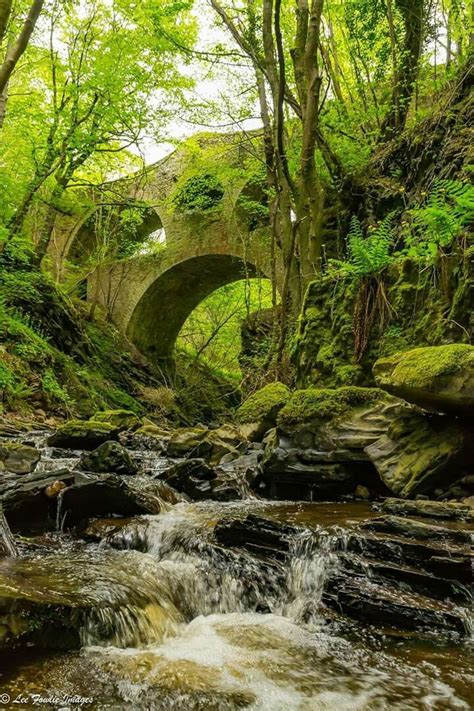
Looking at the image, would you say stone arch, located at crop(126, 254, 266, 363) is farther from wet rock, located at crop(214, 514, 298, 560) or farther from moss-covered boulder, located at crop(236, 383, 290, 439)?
wet rock, located at crop(214, 514, 298, 560)

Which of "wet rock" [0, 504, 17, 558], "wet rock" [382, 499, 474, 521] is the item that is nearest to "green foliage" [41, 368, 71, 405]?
"wet rock" [0, 504, 17, 558]

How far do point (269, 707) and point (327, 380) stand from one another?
480 cm

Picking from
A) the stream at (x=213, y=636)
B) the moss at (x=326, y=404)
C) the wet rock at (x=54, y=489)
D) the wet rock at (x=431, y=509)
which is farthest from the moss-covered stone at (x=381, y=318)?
the wet rock at (x=54, y=489)

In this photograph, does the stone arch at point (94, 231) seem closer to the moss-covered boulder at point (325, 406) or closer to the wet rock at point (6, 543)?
the moss-covered boulder at point (325, 406)

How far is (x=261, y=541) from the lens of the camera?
10.9ft

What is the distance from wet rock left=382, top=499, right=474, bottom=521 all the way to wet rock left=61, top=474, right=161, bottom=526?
2.02m

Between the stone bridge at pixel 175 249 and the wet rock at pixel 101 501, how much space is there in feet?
35.0

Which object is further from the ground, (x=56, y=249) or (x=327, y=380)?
(x=56, y=249)

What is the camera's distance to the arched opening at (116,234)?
16.1 metres

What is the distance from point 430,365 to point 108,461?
3.75 metres

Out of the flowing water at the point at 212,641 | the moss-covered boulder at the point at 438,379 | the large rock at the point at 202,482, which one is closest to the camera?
the flowing water at the point at 212,641

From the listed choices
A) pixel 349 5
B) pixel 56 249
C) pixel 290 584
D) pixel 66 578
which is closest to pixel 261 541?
pixel 290 584

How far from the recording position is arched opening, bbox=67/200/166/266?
52.9 feet

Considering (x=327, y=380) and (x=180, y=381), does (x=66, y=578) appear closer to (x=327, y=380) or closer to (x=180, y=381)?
(x=327, y=380)
